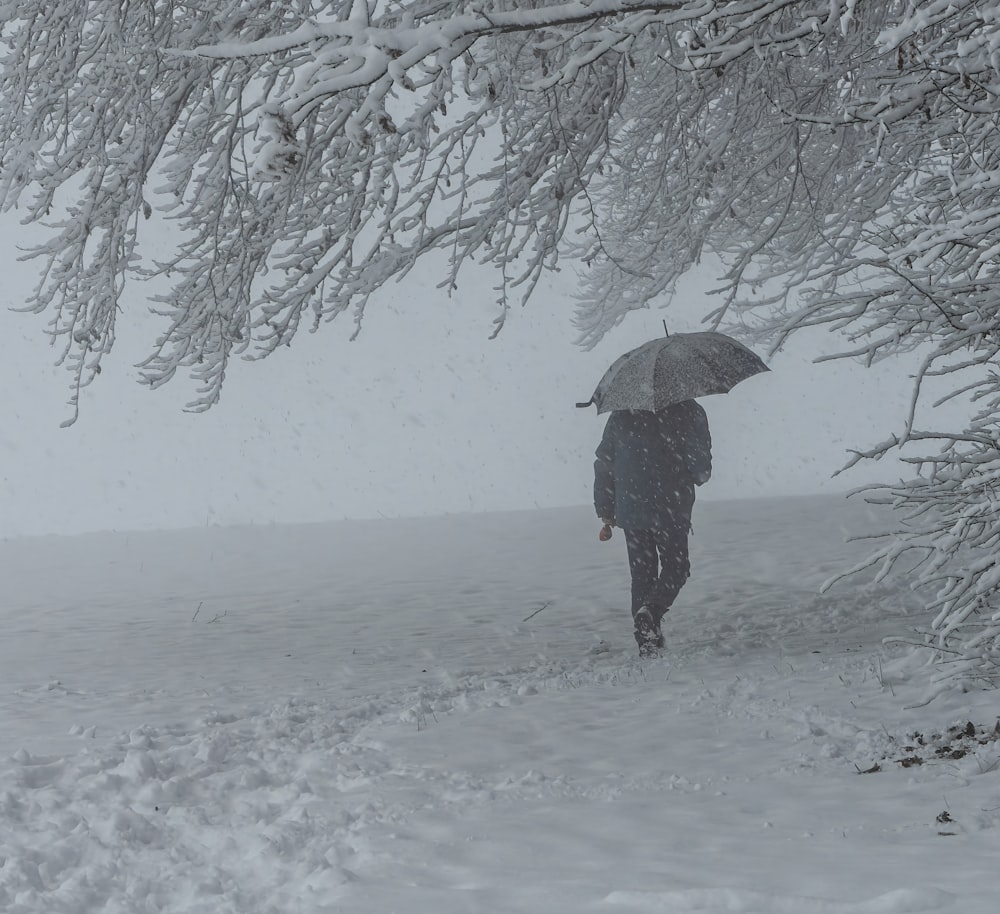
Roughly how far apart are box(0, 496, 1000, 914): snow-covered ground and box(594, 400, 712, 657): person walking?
1.35 feet

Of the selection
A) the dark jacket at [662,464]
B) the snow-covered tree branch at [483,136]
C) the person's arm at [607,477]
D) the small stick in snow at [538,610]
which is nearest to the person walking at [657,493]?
the dark jacket at [662,464]

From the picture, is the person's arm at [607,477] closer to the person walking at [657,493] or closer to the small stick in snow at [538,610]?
the person walking at [657,493]

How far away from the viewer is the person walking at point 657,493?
6469 millimetres

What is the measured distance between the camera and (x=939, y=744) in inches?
157

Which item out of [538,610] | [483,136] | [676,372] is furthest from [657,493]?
[538,610]

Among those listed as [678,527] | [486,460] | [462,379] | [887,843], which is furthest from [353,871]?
[462,379]

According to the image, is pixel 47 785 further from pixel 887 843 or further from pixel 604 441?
pixel 604 441

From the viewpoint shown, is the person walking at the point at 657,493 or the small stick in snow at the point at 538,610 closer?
the person walking at the point at 657,493

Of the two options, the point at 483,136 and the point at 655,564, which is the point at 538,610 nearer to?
the point at 655,564

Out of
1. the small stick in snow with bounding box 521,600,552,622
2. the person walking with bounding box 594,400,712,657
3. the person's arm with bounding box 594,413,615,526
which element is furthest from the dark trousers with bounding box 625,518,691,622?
the small stick in snow with bounding box 521,600,552,622

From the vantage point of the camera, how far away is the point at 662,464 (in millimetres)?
6496

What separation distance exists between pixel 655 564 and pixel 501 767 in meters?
2.75

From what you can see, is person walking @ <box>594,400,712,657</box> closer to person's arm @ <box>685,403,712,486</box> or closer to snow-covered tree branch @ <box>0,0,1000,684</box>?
person's arm @ <box>685,403,712,486</box>

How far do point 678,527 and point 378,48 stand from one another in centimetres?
421
